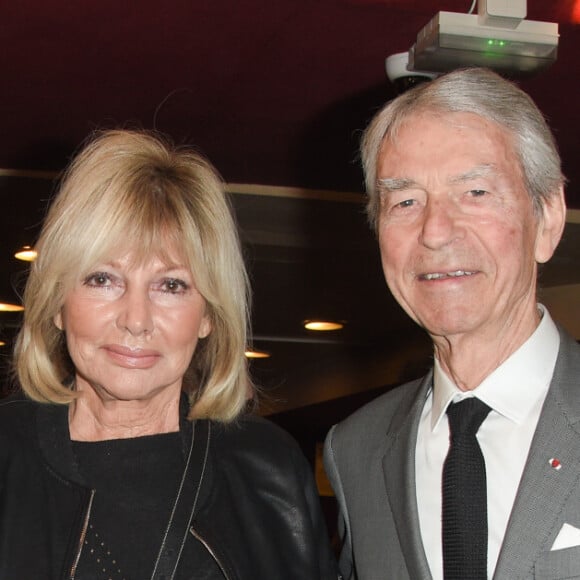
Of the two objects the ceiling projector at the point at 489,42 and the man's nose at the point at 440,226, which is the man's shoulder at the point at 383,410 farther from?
the ceiling projector at the point at 489,42

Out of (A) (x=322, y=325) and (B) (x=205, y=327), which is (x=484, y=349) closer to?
(B) (x=205, y=327)

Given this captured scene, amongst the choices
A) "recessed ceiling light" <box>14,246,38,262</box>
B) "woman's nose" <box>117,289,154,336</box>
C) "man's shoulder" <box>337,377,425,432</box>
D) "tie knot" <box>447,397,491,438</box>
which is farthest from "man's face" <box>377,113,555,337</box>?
"recessed ceiling light" <box>14,246,38,262</box>

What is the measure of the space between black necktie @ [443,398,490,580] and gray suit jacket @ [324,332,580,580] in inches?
2.6

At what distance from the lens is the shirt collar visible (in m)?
2.05

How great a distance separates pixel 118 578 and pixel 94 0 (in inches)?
90.9

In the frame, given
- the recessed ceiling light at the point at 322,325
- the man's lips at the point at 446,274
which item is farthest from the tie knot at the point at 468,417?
the recessed ceiling light at the point at 322,325

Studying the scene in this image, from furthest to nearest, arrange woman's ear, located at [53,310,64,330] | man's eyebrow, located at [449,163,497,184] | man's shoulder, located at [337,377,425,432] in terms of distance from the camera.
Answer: man's shoulder, located at [337,377,425,432], woman's ear, located at [53,310,64,330], man's eyebrow, located at [449,163,497,184]

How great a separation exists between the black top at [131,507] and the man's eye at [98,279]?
0.35 m

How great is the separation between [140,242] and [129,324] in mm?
180

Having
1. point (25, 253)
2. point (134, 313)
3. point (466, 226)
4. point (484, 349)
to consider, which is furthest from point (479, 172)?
point (25, 253)

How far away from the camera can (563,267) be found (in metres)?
7.84

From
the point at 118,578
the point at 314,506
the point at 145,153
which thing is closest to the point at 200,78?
the point at 145,153

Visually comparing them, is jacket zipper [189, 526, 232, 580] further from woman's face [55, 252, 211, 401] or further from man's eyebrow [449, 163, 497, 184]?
man's eyebrow [449, 163, 497, 184]

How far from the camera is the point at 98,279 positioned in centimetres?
222
